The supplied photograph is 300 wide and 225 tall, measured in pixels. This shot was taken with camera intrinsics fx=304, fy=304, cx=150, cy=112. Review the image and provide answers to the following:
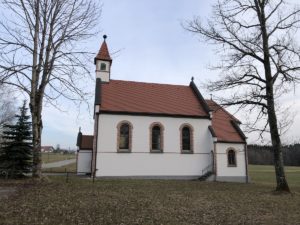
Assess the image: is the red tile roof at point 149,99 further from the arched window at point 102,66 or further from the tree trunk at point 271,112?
the tree trunk at point 271,112

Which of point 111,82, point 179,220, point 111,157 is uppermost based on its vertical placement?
point 111,82

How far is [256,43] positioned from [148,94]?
13026 millimetres

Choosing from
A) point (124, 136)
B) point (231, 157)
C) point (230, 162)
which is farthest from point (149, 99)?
point (230, 162)

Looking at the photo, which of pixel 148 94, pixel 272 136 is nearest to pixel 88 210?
pixel 272 136

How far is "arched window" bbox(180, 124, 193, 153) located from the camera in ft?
86.4

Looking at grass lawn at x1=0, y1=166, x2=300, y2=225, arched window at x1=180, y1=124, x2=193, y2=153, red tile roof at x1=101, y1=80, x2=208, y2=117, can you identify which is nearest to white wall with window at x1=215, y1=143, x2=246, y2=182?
arched window at x1=180, y1=124, x2=193, y2=153

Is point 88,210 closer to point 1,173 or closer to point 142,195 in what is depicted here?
point 142,195

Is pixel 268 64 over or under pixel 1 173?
over

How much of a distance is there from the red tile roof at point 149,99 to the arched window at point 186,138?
46.0 inches

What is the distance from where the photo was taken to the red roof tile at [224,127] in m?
27.1

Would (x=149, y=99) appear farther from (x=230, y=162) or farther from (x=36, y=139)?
(x=36, y=139)

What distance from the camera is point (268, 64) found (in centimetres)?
1750

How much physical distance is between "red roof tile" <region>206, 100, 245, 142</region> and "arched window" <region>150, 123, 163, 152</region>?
488cm

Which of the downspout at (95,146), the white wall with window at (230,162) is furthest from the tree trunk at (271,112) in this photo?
the downspout at (95,146)
